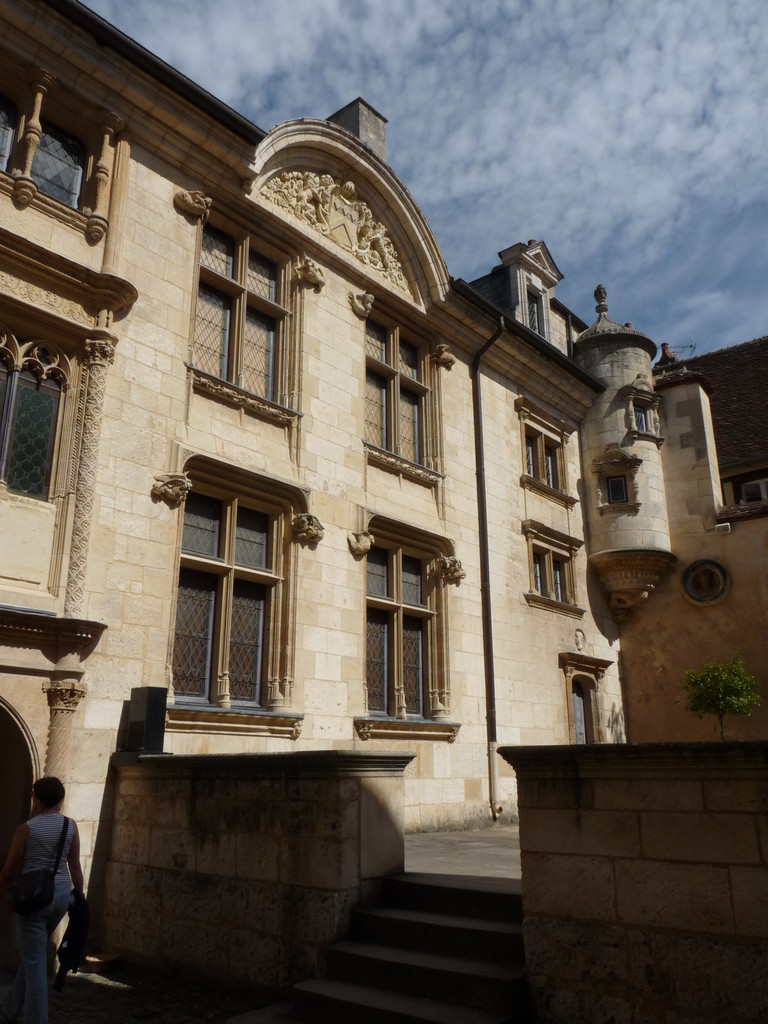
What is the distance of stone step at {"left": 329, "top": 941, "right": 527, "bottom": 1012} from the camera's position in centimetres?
482

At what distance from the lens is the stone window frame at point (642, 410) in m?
17.9

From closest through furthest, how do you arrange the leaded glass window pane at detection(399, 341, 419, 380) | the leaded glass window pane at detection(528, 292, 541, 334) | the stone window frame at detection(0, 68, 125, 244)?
the stone window frame at detection(0, 68, 125, 244), the leaded glass window pane at detection(399, 341, 419, 380), the leaded glass window pane at detection(528, 292, 541, 334)

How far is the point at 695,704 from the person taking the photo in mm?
14812

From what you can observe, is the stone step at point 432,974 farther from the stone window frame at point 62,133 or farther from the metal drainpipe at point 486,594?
the stone window frame at point 62,133

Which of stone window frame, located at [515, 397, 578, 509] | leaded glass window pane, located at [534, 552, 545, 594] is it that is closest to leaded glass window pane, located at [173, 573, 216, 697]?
leaded glass window pane, located at [534, 552, 545, 594]

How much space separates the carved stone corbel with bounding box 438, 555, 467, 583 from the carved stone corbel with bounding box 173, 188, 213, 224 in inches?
234

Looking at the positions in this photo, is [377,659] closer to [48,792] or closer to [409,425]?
[409,425]

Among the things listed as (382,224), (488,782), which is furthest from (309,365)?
(488,782)

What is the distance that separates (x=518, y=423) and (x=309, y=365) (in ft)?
18.7

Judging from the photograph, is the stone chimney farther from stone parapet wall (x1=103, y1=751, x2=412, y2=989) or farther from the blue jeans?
the blue jeans

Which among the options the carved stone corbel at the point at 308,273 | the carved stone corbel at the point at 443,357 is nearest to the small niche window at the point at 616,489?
the carved stone corbel at the point at 443,357

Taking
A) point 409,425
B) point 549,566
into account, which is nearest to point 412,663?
point 409,425

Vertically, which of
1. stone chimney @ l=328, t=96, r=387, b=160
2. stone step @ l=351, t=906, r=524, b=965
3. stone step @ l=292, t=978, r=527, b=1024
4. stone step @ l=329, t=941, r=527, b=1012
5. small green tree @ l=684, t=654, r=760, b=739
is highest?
stone chimney @ l=328, t=96, r=387, b=160

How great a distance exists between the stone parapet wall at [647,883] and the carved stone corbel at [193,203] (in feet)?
26.6
